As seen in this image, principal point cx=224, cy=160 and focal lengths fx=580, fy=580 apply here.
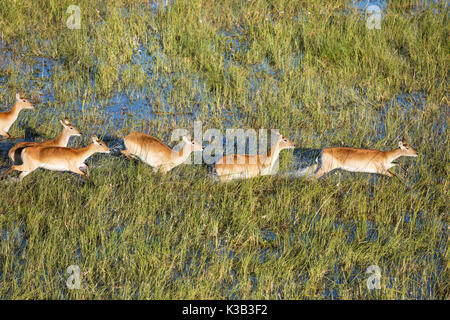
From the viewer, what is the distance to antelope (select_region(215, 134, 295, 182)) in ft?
24.9

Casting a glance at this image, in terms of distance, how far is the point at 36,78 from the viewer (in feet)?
34.1

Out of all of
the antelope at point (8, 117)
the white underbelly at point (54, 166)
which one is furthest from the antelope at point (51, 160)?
the antelope at point (8, 117)

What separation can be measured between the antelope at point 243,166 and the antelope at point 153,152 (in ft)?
2.11

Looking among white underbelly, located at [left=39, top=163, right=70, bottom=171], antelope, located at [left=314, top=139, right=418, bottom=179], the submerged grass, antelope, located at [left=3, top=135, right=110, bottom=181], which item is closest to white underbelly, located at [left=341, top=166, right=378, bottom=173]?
antelope, located at [left=314, top=139, right=418, bottom=179]

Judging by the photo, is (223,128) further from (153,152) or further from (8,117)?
→ (8,117)

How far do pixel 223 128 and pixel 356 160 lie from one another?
239 cm

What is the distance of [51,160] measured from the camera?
7316mm

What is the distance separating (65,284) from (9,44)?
736cm

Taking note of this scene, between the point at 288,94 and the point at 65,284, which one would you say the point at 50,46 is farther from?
the point at 65,284

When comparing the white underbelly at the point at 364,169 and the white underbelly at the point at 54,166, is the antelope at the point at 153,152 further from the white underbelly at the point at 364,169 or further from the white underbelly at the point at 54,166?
the white underbelly at the point at 364,169

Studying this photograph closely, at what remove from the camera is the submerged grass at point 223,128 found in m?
5.86

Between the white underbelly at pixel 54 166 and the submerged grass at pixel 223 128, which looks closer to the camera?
the submerged grass at pixel 223 128

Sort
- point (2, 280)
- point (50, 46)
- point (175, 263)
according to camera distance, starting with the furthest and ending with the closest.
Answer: point (50, 46), point (175, 263), point (2, 280)

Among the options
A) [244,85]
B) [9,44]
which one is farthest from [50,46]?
[244,85]
